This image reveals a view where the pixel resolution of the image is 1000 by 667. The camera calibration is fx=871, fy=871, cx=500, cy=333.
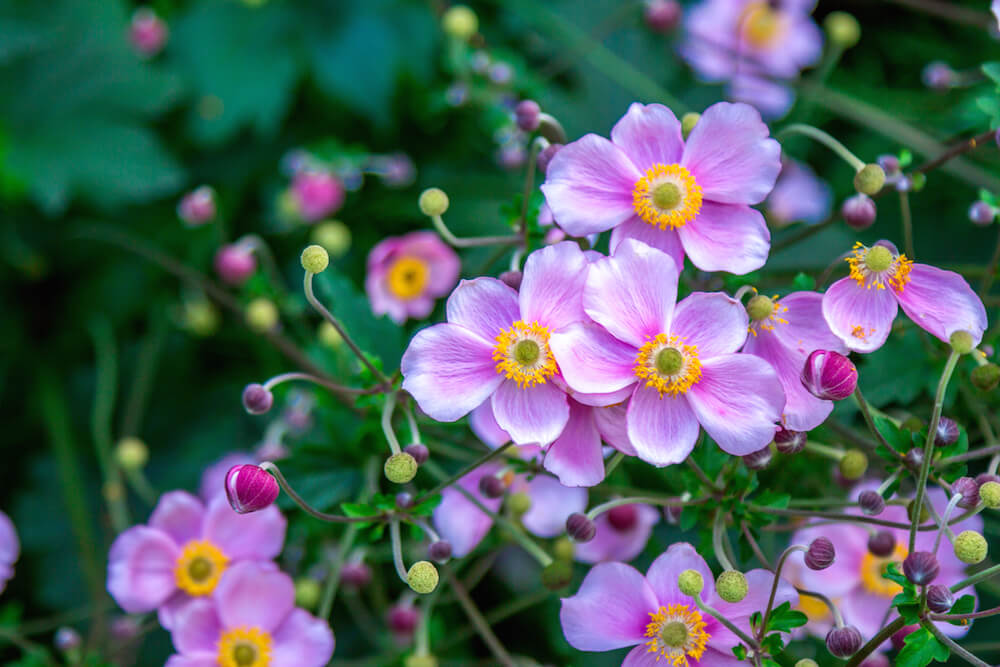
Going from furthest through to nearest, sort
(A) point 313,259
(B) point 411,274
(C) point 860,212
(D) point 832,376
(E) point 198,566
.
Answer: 1. (B) point 411,274
2. (E) point 198,566
3. (C) point 860,212
4. (A) point 313,259
5. (D) point 832,376

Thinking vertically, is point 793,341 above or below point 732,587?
above

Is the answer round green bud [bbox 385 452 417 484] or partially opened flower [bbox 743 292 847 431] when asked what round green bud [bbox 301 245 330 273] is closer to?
round green bud [bbox 385 452 417 484]

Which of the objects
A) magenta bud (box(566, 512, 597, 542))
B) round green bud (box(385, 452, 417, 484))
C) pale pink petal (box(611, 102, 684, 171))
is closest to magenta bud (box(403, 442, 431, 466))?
round green bud (box(385, 452, 417, 484))

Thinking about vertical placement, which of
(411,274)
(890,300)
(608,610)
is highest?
(890,300)

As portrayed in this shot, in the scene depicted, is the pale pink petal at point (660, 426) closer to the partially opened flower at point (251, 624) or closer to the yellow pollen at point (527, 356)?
the yellow pollen at point (527, 356)

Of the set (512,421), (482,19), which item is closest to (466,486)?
(512,421)

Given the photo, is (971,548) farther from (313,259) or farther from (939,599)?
(313,259)

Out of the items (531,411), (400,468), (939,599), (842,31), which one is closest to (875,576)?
(939,599)
